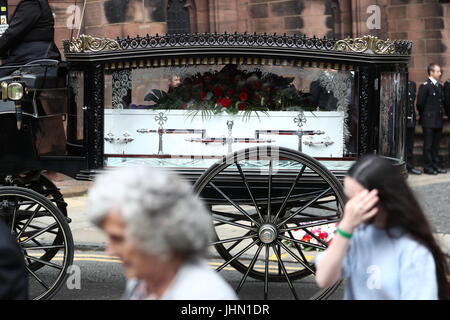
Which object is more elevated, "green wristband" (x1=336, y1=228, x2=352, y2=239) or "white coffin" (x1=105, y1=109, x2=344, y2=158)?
"white coffin" (x1=105, y1=109, x2=344, y2=158)

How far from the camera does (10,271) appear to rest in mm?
2656

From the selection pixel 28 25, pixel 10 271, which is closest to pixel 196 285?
pixel 10 271

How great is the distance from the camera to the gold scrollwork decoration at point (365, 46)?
595 centimetres

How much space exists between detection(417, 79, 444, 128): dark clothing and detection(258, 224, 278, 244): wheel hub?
10847 mm

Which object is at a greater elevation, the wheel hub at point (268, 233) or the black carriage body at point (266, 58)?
the black carriage body at point (266, 58)

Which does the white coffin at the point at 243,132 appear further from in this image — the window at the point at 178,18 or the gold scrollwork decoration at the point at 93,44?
the window at the point at 178,18

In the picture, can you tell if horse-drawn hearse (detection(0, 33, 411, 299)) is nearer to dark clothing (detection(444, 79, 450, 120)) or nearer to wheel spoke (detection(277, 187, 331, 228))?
wheel spoke (detection(277, 187, 331, 228))

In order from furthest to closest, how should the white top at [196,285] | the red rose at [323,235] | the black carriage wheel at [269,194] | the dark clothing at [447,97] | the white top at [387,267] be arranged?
1. the dark clothing at [447,97]
2. the red rose at [323,235]
3. the black carriage wheel at [269,194]
4. the white top at [387,267]
5. the white top at [196,285]

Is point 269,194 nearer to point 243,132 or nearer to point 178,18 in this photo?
point 243,132

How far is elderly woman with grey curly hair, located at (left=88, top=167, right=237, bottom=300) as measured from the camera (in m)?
2.10

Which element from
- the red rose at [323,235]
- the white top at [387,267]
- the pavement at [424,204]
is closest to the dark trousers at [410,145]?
the pavement at [424,204]

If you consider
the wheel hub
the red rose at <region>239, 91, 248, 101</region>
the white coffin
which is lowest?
the wheel hub

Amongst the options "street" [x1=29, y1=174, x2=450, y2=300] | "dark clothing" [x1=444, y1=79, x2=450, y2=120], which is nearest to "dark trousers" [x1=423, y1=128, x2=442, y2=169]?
"dark clothing" [x1=444, y1=79, x2=450, y2=120]

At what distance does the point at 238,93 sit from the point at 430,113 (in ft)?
33.9
